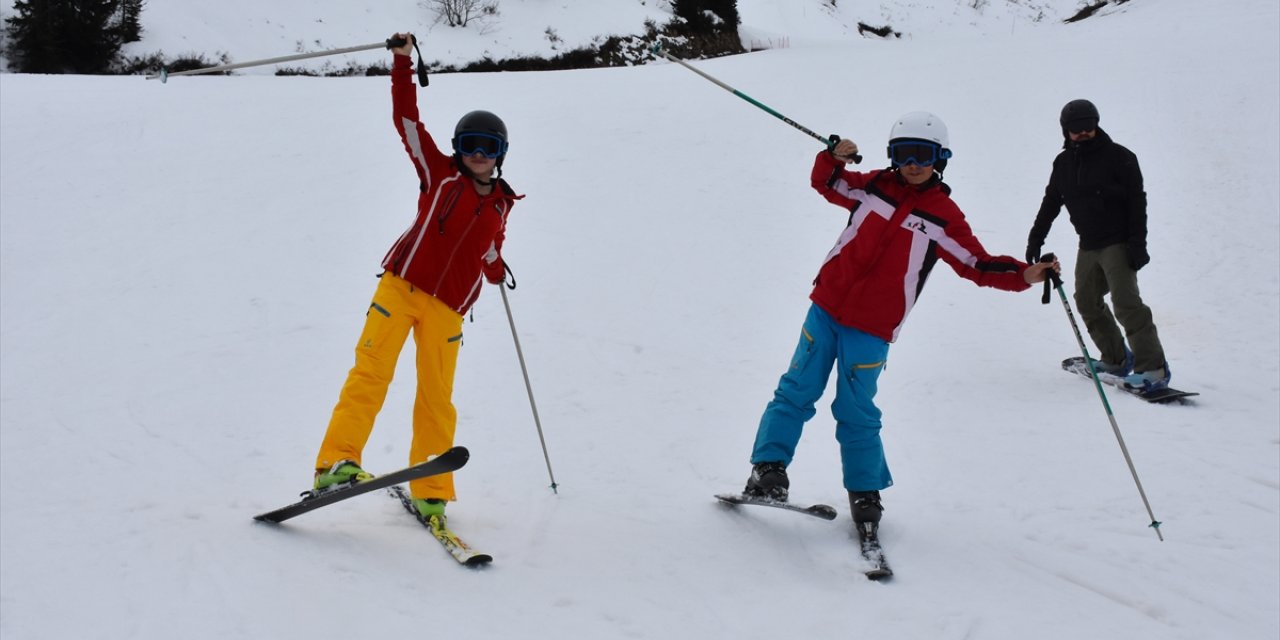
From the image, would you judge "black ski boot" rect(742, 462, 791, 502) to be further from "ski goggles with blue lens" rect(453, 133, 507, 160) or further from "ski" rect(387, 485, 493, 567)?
"ski goggles with blue lens" rect(453, 133, 507, 160)

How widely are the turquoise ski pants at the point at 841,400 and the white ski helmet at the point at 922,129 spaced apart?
891 mm

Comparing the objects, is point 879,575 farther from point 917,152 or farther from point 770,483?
point 917,152

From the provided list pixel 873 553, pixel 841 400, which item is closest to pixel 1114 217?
pixel 841 400

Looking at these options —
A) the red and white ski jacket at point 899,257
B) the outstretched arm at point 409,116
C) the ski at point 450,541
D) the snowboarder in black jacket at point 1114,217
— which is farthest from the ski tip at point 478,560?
the snowboarder in black jacket at point 1114,217

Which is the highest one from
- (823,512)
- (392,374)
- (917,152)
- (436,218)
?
(917,152)

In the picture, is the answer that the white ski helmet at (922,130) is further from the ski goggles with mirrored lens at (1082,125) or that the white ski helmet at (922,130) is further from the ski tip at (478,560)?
the ski goggles with mirrored lens at (1082,125)

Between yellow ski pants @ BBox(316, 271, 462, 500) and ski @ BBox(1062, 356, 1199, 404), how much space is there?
14.5ft

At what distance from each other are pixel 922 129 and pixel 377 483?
276 cm

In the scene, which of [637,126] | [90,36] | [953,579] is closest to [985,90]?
[637,126]

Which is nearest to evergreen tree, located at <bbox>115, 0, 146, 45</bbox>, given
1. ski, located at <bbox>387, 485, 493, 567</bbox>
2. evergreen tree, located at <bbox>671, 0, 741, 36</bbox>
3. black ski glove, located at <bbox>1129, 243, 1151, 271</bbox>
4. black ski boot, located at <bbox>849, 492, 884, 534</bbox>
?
evergreen tree, located at <bbox>671, 0, 741, 36</bbox>

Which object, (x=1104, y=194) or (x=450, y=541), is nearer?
(x=450, y=541)

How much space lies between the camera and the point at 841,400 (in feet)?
14.1

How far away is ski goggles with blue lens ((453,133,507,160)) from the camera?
4.02 m

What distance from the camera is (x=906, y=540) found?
14.4 feet
